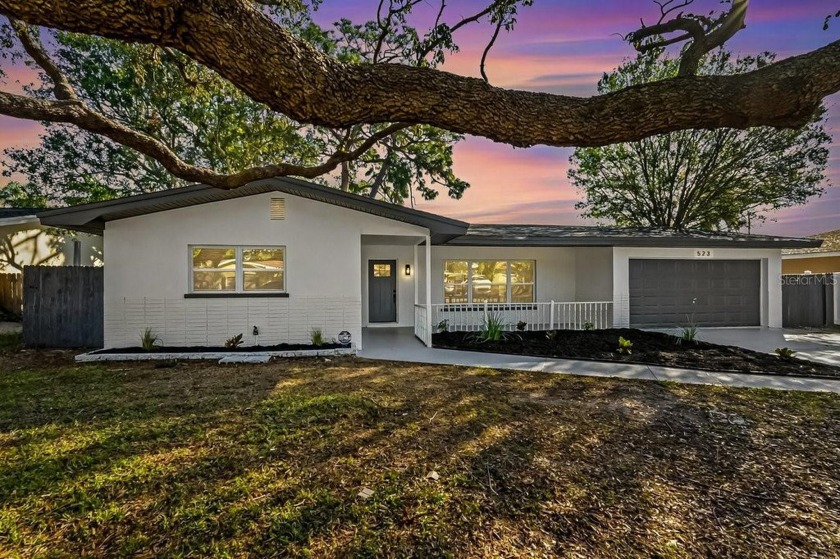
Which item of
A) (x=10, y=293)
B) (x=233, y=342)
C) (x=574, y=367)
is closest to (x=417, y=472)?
(x=574, y=367)

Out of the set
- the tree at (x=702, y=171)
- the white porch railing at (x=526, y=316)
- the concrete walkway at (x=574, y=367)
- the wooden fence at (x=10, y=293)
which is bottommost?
the concrete walkway at (x=574, y=367)

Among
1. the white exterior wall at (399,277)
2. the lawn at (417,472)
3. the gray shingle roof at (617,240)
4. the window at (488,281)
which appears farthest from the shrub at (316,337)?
the window at (488,281)

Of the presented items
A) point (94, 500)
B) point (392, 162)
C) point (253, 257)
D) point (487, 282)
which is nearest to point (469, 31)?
point (253, 257)

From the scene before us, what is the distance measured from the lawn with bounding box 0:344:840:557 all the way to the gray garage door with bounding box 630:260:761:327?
6.39 meters

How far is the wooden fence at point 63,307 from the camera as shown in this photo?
30.1 ft

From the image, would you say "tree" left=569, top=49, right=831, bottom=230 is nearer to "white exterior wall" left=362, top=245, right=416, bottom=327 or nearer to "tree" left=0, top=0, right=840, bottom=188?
"white exterior wall" left=362, top=245, right=416, bottom=327

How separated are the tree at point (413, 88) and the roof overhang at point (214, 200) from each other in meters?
5.17

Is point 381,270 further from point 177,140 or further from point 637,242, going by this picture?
point 177,140

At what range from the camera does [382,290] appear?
12445 mm

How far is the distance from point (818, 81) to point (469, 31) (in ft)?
18.5

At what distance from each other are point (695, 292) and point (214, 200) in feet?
42.7

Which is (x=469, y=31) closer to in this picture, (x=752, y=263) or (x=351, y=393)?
(x=351, y=393)

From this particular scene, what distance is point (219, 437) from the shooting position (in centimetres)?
382

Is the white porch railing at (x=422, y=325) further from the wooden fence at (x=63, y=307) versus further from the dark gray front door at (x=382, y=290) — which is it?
the wooden fence at (x=63, y=307)
